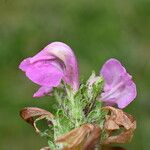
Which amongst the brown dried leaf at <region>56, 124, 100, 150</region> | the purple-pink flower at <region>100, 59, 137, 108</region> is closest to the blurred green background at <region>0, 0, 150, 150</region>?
the purple-pink flower at <region>100, 59, 137, 108</region>

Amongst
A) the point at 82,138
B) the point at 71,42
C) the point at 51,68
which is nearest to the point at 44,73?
the point at 51,68

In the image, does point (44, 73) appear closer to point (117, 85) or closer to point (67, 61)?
point (67, 61)

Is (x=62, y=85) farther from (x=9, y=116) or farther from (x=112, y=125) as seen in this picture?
(x=9, y=116)

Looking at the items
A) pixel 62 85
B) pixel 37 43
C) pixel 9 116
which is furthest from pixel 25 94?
pixel 62 85

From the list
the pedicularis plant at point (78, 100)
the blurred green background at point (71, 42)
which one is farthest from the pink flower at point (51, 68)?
the blurred green background at point (71, 42)

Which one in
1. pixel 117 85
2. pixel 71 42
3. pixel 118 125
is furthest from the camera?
pixel 71 42

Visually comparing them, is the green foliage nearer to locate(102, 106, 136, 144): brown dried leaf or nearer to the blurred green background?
locate(102, 106, 136, 144): brown dried leaf

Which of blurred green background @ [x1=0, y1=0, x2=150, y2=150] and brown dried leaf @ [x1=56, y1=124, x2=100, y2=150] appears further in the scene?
blurred green background @ [x1=0, y1=0, x2=150, y2=150]
